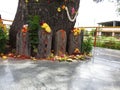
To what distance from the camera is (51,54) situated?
5527 mm

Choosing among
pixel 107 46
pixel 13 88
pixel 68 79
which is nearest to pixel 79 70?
pixel 68 79

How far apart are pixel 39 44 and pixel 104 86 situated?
7.63 ft

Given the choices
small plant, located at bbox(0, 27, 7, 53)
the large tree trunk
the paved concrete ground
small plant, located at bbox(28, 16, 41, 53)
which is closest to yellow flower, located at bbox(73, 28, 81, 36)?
the large tree trunk

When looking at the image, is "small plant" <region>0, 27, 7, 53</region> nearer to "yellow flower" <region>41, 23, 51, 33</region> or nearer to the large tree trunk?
the large tree trunk

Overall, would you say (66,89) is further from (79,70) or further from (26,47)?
(26,47)

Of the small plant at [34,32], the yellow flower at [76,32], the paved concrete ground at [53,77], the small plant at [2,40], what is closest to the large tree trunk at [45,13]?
the yellow flower at [76,32]

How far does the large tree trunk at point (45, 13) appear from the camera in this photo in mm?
5621

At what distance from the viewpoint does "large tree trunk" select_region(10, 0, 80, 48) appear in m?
5.62

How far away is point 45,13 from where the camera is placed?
565cm

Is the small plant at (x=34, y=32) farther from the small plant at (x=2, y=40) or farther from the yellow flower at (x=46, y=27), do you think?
the small plant at (x=2, y=40)

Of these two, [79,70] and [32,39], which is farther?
[32,39]

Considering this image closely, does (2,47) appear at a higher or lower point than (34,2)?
lower

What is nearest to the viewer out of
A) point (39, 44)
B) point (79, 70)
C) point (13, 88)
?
point (13, 88)

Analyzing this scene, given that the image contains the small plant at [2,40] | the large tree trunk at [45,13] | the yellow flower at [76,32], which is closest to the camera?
the small plant at [2,40]
